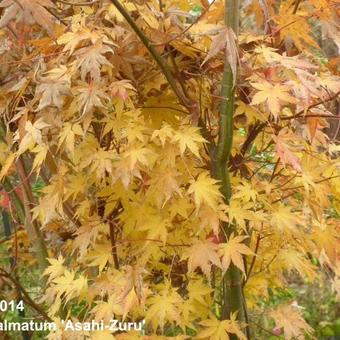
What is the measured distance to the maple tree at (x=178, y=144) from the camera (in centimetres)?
138

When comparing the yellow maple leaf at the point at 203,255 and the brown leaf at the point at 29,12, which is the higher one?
the brown leaf at the point at 29,12

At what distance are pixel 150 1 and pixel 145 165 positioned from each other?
0.48 metres

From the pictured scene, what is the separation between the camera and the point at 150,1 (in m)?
1.53

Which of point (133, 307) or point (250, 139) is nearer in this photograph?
point (133, 307)

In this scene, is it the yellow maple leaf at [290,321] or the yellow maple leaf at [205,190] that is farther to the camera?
the yellow maple leaf at [290,321]

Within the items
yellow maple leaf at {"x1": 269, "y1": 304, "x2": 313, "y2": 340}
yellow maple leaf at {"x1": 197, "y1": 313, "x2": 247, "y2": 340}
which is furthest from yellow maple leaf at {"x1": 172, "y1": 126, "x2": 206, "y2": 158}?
yellow maple leaf at {"x1": 269, "y1": 304, "x2": 313, "y2": 340}

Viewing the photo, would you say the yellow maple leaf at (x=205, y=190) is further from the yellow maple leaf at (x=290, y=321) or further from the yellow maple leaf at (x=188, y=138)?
the yellow maple leaf at (x=290, y=321)

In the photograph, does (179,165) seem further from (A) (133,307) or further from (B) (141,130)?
(A) (133,307)

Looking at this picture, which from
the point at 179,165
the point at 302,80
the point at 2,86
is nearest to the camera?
the point at 302,80

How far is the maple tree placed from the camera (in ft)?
4.51

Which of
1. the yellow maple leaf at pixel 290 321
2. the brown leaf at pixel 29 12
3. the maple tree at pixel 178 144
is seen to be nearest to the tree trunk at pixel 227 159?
the maple tree at pixel 178 144

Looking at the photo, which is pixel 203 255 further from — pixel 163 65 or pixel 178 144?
pixel 163 65

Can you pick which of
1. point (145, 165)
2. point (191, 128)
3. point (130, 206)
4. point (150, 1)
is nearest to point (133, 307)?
point (130, 206)

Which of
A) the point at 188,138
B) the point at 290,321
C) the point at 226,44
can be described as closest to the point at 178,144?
the point at 188,138
